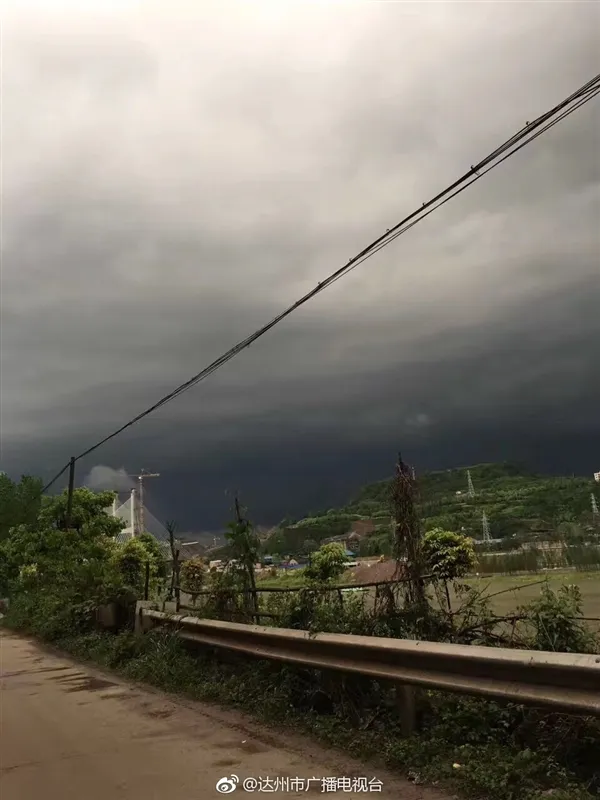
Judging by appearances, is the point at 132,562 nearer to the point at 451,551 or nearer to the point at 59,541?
the point at 59,541

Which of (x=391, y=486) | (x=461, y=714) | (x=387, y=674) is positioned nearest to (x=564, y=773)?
(x=461, y=714)

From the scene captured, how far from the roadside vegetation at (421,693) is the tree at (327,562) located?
0.17 m

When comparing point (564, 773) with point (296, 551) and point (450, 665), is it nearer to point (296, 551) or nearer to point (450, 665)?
point (450, 665)

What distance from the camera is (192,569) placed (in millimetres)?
13109

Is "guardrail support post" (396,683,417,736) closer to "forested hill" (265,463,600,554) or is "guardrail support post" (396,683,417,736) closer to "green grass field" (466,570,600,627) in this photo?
"forested hill" (265,463,600,554)

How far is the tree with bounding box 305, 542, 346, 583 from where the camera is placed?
12.4 meters

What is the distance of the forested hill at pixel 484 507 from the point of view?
704cm

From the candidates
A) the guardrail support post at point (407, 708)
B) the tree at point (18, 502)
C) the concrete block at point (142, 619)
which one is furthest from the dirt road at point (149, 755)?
the tree at point (18, 502)

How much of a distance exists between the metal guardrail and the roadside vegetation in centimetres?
32

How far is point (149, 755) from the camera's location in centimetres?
564

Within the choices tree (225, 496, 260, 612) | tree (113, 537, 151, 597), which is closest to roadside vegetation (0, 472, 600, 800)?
tree (225, 496, 260, 612)

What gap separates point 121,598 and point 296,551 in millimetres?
3645

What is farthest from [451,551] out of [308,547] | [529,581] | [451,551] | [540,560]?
[540,560]

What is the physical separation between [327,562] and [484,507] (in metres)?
14.3
